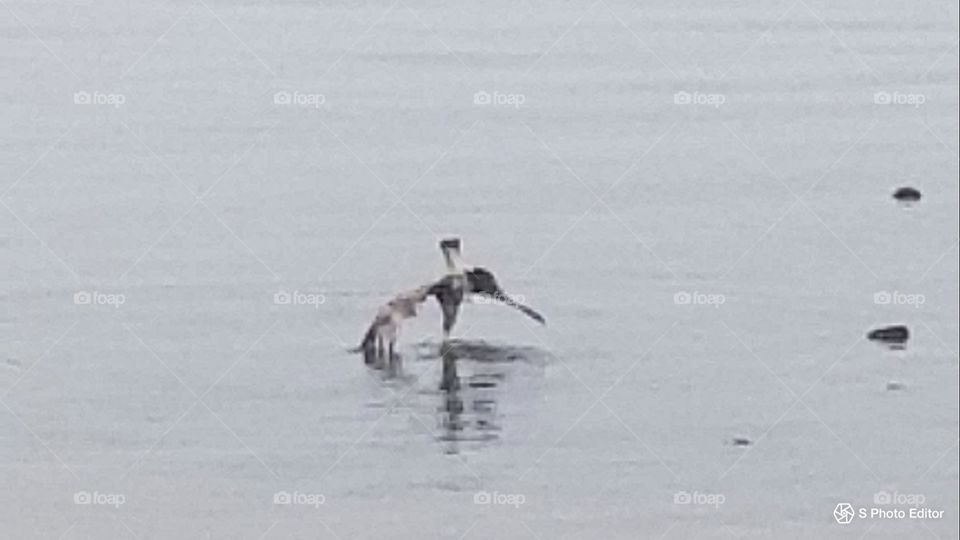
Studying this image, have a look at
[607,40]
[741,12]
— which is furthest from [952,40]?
[607,40]

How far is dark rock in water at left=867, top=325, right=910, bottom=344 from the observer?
6.19 feet

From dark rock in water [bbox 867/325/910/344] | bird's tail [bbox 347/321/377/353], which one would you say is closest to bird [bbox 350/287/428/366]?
bird's tail [bbox 347/321/377/353]

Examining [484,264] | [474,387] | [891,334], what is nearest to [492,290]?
[484,264]

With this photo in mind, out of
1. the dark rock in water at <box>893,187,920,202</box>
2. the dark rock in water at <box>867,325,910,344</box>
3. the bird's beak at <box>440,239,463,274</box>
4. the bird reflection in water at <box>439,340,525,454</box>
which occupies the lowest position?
the bird reflection in water at <box>439,340,525,454</box>

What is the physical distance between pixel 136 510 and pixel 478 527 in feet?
1.71

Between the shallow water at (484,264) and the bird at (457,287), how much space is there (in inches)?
0.6

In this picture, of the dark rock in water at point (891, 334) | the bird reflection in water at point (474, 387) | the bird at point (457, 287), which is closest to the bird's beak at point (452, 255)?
the bird at point (457, 287)

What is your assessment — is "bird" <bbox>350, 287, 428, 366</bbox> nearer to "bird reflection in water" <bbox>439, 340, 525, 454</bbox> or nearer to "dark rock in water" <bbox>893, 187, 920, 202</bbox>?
"bird reflection in water" <bbox>439, 340, 525, 454</bbox>

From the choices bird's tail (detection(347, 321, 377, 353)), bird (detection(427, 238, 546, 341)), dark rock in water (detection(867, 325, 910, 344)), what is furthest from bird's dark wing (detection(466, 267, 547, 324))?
dark rock in water (detection(867, 325, 910, 344))

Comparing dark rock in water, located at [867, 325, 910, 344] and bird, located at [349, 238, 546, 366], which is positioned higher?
bird, located at [349, 238, 546, 366]

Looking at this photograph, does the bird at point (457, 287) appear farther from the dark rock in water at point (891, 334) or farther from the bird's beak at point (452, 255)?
the dark rock in water at point (891, 334)

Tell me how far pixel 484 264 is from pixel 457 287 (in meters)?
0.05

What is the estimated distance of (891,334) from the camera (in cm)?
189

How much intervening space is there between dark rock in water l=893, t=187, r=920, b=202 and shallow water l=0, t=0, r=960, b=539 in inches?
0.5
